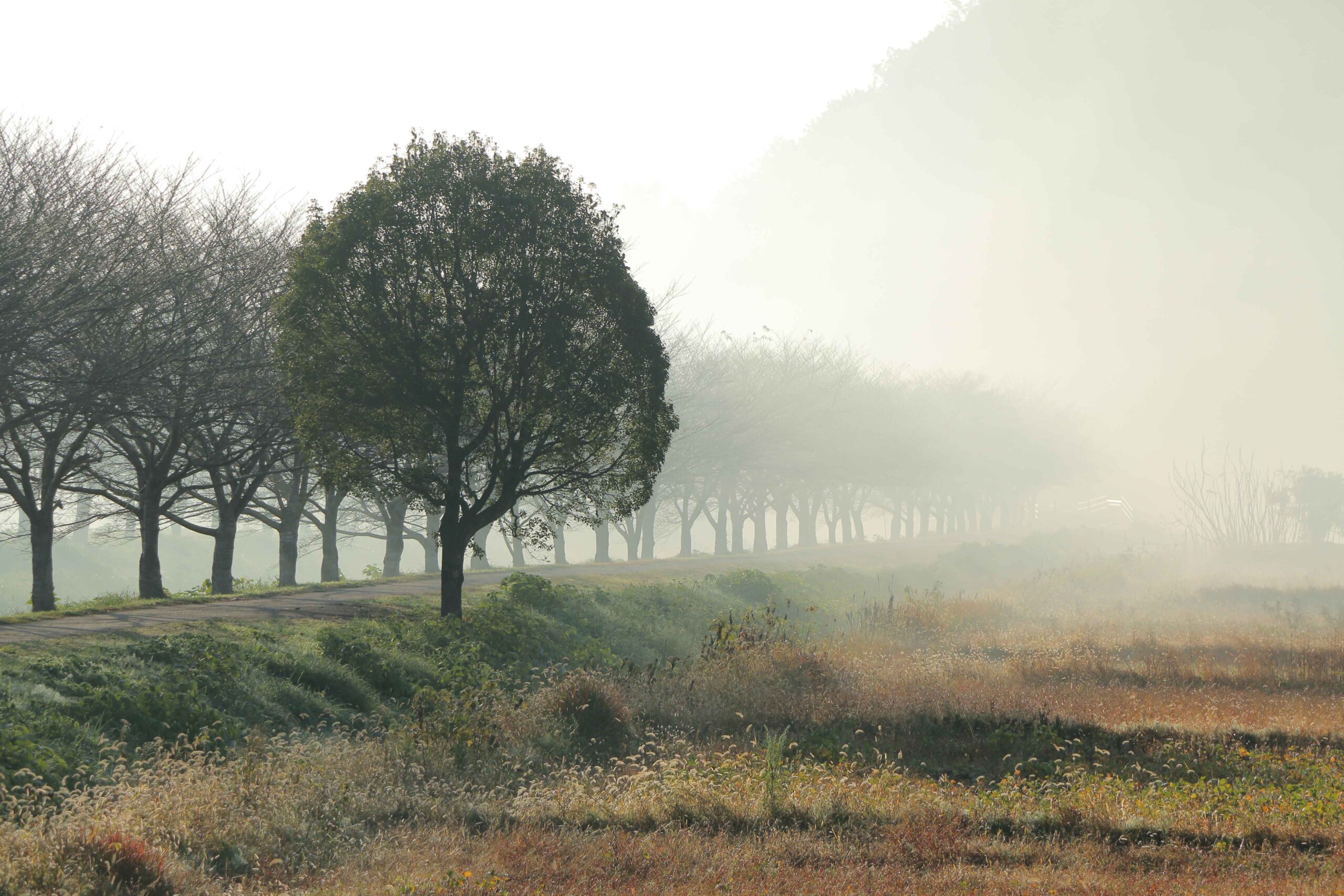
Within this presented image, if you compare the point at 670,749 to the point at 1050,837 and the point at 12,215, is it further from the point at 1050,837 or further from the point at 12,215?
the point at 12,215

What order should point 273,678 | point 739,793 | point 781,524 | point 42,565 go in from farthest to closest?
point 781,524
point 42,565
point 273,678
point 739,793

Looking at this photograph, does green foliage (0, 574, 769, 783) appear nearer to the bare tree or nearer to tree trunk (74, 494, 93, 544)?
tree trunk (74, 494, 93, 544)

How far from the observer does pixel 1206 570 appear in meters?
A: 48.9

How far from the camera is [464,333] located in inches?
744

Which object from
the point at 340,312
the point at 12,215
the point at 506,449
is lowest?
the point at 506,449

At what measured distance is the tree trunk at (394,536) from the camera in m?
34.6

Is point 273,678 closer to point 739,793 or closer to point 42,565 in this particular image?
point 739,793

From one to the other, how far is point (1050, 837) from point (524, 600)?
14902 mm

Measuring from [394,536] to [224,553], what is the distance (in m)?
9.08

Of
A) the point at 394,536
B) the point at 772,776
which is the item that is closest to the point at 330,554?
the point at 394,536

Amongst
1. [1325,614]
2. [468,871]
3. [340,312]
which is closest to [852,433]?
[1325,614]

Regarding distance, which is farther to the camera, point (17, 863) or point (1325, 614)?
point (1325, 614)

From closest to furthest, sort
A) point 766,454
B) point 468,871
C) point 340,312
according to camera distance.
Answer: point 468,871 → point 340,312 → point 766,454

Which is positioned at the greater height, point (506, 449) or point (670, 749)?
point (506, 449)
